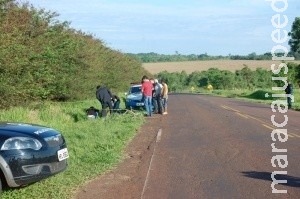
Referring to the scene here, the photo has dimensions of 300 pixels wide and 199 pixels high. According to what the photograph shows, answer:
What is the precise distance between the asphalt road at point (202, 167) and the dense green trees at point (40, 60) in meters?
4.77

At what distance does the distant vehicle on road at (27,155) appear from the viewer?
6609mm

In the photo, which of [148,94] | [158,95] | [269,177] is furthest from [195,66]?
[269,177]

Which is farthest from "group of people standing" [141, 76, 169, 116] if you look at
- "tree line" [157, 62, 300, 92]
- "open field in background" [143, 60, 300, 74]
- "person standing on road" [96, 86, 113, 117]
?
"open field in background" [143, 60, 300, 74]

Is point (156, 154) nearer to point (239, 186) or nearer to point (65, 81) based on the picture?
point (239, 186)

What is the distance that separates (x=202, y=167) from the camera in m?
9.07

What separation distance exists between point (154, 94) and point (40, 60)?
6.54m

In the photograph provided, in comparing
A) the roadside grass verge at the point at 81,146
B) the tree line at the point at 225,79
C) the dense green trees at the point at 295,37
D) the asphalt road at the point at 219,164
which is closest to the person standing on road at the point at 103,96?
the roadside grass verge at the point at 81,146

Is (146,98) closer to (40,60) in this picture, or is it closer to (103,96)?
(103,96)

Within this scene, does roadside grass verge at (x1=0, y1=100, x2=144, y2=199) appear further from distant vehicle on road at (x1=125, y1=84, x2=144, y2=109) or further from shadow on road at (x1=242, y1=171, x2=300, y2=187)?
distant vehicle on road at (x1=125, y1=84, x2=144, y2=109)

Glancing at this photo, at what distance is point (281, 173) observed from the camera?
27.6 ft

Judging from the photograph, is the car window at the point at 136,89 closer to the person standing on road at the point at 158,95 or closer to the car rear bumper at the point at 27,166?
the person standing on road at the point at 158,95

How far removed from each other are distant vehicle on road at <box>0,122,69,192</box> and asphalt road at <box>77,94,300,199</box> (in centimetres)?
74

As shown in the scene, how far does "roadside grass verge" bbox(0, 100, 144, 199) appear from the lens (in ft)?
23.8

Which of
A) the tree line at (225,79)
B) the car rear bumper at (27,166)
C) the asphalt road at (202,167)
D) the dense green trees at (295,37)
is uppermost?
the dense green trees at (295,37)
